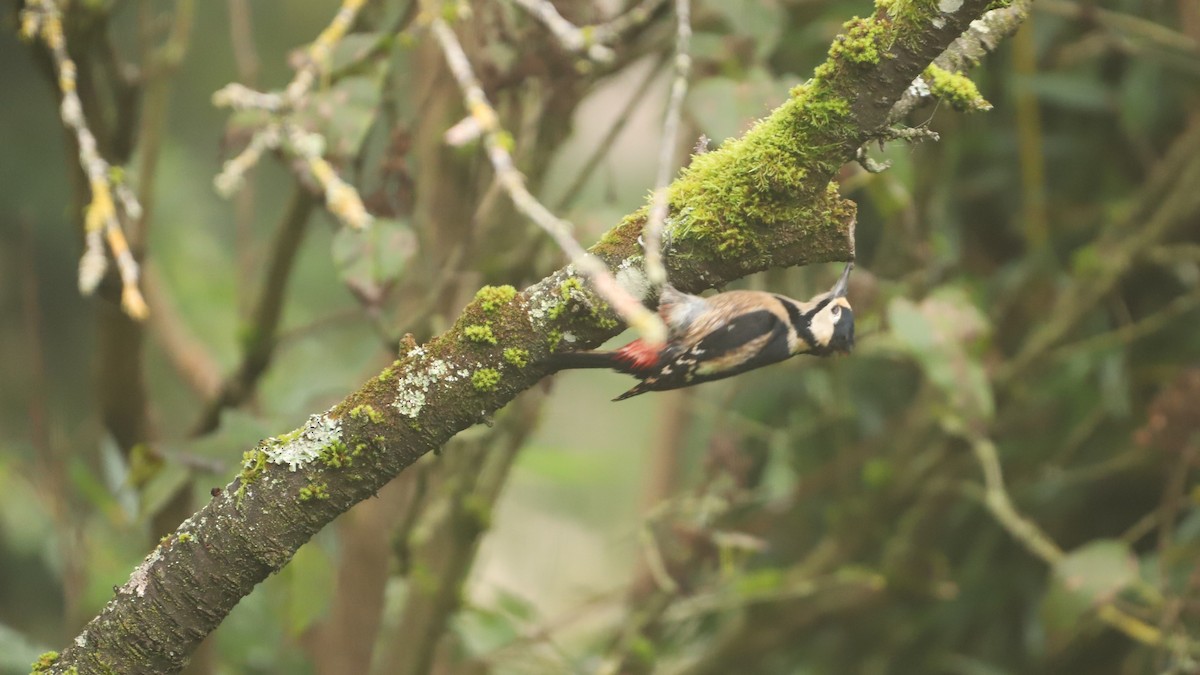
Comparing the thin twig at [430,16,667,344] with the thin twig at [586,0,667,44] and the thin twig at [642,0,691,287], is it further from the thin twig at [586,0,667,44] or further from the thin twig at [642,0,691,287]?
the thin twig at [586,0,667,44]

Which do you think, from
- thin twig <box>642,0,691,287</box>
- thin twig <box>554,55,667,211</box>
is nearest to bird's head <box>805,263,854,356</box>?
thin twig <box>642,0,691,287</box>

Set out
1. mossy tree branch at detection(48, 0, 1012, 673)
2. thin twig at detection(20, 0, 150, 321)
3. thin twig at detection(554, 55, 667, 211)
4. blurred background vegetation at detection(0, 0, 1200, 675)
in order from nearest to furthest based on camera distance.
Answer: mossy tree branch at detection(48, 0, 1012, 673) < thin twig at detection(20, 0, 150, 321) < blurred background vegetation at detection(0, 0, 1200, 675) < thin twig at detection(554, 55, 667, 211)

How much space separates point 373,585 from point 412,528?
251 millimetres

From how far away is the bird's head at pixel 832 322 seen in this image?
1337 millimetres

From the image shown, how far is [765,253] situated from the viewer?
99cm

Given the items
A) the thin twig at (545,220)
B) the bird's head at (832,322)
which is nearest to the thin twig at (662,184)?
the thin twig at (545,220)

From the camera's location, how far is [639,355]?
3.98 ft

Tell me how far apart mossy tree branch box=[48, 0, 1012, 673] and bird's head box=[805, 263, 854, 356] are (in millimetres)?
322

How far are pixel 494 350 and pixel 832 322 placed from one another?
1.74ft

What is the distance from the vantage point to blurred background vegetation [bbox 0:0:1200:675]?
6.05 ft

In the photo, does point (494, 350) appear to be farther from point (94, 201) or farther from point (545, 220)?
point (94, 201)

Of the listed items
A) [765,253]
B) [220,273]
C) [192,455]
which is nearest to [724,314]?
[765,253]

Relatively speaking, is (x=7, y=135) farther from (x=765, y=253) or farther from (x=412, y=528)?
(x=765, y=253)

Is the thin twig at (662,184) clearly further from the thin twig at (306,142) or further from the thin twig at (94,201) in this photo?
the thin twig at (94,201)
